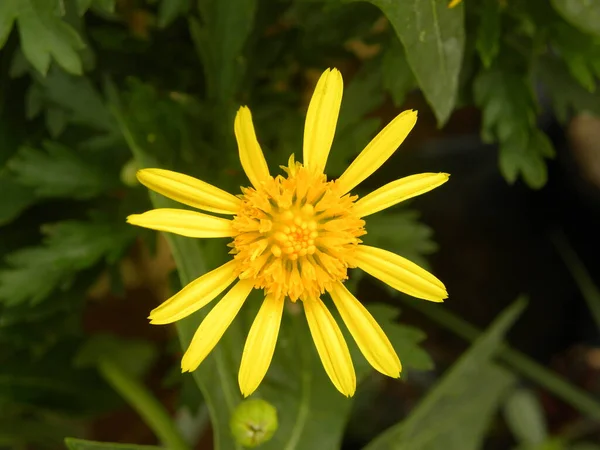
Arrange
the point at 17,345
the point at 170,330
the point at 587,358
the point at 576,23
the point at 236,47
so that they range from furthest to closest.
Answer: the point at 170,330 → the point at 587,358 → the point at 17,345 → the point at 236,47 → the point at 576,23

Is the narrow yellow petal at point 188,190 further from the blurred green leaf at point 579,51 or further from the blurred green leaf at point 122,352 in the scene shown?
the blurred green leaf at point 122,352

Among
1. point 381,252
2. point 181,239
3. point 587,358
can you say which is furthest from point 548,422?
point 181,239

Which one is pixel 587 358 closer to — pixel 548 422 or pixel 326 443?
pixel 548 422

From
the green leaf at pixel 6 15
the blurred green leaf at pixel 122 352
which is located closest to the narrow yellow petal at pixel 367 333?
the green leaf at pixel 6 15

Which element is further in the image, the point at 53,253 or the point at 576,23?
the point at 53,253

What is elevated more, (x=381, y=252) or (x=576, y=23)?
(x=576, y=23)

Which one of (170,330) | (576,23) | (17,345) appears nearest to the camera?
(576,23)

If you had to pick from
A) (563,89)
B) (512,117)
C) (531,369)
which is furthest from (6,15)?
(531,369)
